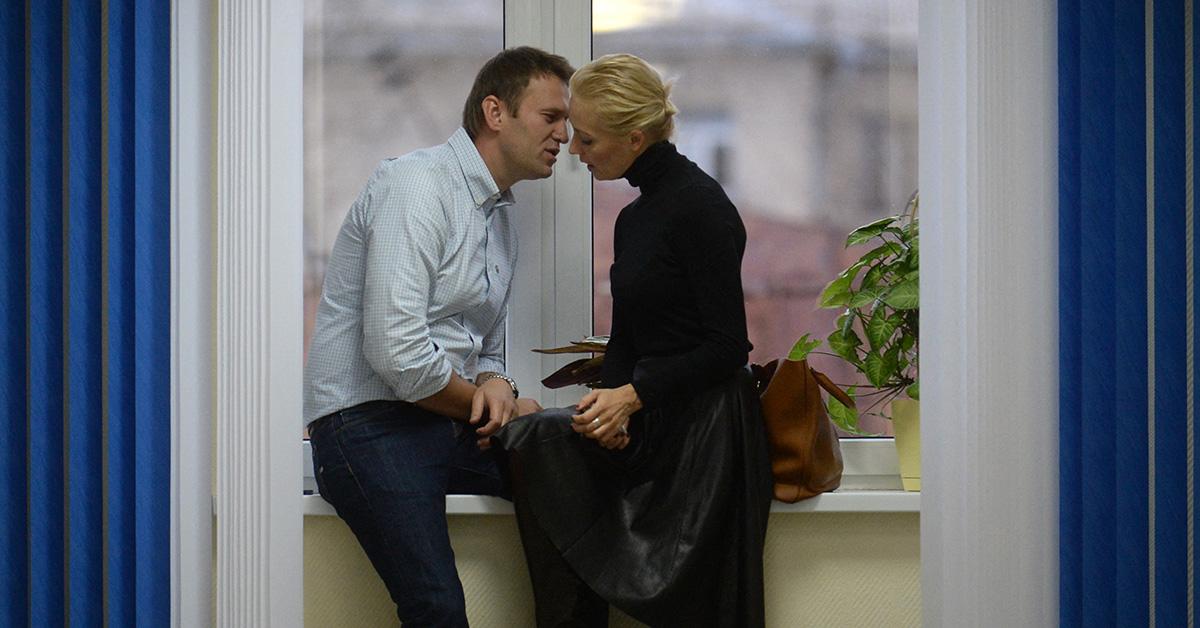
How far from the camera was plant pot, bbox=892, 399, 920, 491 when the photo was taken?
258 cm

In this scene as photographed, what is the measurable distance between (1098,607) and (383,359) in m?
1.30

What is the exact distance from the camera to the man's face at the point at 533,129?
254 centimetres

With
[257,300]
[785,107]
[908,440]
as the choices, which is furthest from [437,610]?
[785,107]

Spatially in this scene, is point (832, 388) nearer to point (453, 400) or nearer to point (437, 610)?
point (453, 400)

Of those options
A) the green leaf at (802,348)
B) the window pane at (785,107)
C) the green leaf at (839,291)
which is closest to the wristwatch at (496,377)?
the window pane at (785,107)

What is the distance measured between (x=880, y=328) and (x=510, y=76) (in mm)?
964

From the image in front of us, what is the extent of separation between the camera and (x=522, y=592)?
2.64 m

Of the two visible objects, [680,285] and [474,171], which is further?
[474,171]

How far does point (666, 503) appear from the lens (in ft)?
7.78

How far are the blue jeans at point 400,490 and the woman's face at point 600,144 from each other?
624mm

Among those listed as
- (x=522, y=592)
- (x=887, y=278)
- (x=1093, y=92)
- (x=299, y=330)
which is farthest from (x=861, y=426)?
(x=299, y=330)

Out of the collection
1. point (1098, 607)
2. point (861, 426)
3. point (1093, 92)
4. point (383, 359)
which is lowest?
point (1098, 607)

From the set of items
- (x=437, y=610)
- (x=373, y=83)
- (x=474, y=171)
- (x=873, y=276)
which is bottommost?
(x=437, y=610)

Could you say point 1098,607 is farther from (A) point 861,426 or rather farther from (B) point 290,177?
(B) point 290,177
